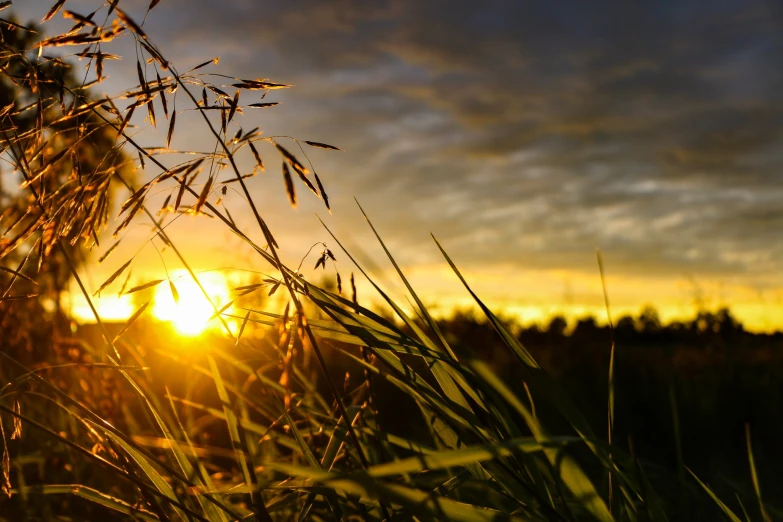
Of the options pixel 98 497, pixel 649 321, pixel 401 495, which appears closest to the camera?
pixel 401 495

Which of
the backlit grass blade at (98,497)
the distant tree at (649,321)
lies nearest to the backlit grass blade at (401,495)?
the backlit grass blade at (98,497)

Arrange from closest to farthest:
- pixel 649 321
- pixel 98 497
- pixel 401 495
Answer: pixel 401 495 < pixel 98 497 < pixel 649 321

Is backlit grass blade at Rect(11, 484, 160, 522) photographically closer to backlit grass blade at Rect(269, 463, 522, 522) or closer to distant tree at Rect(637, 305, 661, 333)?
backlit grass blade at Rect(269, 463, 522, 522)

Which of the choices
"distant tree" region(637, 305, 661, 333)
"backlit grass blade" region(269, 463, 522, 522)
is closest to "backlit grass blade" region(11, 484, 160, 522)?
"backlit grass blade" region(269, 463, 522, 522)

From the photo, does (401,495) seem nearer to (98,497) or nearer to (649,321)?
(98,497)

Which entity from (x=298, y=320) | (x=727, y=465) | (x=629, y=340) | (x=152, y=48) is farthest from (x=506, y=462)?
(x=629, y=340)

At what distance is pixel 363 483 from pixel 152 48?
80 centimetres

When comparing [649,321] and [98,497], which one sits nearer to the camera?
[98,497]

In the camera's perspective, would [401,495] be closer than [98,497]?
Yes

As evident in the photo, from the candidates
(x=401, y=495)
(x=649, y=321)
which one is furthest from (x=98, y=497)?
(x=649, y=321)

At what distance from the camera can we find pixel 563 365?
4.71m

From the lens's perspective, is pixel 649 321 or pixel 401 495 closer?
pixel 401 495

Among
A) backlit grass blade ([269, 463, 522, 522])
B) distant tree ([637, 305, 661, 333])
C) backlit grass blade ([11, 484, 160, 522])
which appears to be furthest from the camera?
distant tree ([637, 305, 661, 333])

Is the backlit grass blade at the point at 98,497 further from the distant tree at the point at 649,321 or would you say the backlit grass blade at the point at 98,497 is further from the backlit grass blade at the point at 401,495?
the distant tree at the point at 649,321
